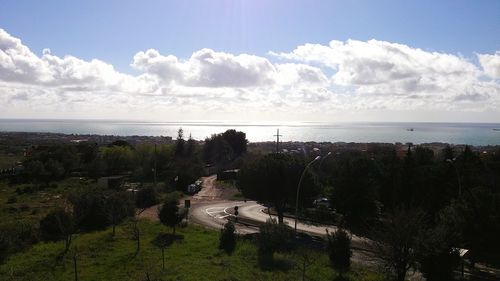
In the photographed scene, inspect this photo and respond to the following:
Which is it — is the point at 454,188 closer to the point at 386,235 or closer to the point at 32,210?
the point at 386,235

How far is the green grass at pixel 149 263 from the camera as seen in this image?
19328 mm

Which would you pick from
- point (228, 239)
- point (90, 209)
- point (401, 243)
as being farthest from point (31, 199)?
point (401, 243)

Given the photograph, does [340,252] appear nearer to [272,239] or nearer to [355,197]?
[272,239]

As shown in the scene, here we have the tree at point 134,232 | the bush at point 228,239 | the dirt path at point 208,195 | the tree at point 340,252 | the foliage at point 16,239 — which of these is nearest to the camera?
the foliage at point 16,239

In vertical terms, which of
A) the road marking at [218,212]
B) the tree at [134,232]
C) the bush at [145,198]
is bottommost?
the road marking at [218,212]

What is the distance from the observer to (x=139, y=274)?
19.5m

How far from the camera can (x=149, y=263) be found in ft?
69.9

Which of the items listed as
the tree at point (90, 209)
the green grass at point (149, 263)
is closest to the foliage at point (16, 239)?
the green grass at point (149, 263)

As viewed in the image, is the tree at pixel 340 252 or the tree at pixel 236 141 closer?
the tree at pixel 340 252

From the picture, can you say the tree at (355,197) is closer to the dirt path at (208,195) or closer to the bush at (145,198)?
the dirt path at (208,195)

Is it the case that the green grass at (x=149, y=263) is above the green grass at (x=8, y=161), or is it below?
above

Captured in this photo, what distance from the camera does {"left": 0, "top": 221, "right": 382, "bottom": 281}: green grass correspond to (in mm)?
19328

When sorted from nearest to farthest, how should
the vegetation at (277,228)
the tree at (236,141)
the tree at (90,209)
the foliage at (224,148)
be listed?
the vegetation at (277,228) → the tree at (90,209) → the foliage at (224,148) → the tree at (236,141)

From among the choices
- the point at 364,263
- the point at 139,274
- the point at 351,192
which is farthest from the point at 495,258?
the point at 139,274
